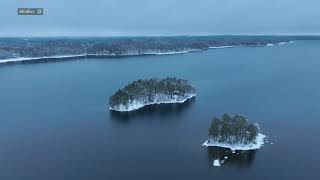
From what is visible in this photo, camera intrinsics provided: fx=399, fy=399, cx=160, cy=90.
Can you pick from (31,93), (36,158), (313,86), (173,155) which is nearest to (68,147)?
(36,158)

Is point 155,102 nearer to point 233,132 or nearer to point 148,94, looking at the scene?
point 148,94

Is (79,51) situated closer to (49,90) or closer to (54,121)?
(49,90)

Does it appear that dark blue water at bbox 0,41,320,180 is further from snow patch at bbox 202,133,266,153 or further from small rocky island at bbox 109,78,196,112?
small rocky island at bbox 109,78,196,112

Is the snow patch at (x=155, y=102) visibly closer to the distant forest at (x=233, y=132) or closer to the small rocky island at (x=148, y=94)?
the small rocky island at (x=148, y=94)

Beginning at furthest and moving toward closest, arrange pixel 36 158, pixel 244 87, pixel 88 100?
pixel 244 87, pixel 88 100, pixel 36 158

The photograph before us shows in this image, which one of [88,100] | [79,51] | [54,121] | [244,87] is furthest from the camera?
[79,51]

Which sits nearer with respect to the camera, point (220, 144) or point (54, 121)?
point (220, 144)
